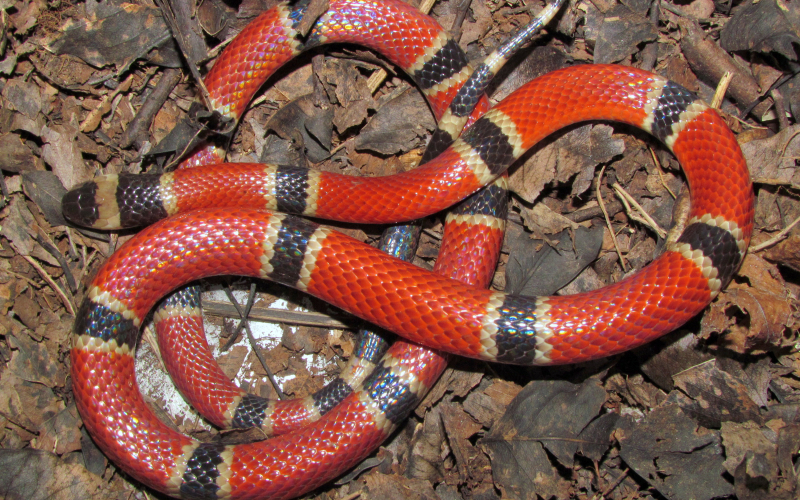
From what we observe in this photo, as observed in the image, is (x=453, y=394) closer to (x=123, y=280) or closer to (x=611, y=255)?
(x=611, y=255)

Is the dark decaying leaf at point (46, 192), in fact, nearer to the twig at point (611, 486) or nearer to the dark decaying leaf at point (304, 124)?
the dark decaying leaf at point (304, 124)

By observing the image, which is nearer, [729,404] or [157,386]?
[729,404]

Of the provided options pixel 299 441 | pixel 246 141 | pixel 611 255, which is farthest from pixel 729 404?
pixel 246 141

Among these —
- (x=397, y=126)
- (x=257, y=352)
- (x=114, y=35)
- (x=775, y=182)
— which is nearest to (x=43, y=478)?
(x=257, y=352)

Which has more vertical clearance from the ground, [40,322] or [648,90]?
[648,90]

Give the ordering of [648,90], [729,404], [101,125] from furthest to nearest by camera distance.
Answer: [101,125], [648,90], [729,404]

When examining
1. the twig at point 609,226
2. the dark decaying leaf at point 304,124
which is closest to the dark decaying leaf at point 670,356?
the twig at point 609,226

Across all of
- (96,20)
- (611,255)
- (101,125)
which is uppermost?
(96,20)

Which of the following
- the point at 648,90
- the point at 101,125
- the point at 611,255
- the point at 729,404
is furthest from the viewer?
the point at 101,125

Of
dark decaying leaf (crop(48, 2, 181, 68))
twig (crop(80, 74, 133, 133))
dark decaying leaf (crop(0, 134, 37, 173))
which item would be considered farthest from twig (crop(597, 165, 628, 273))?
dark decaying leaf (crop(0, 134, 37, 173))
